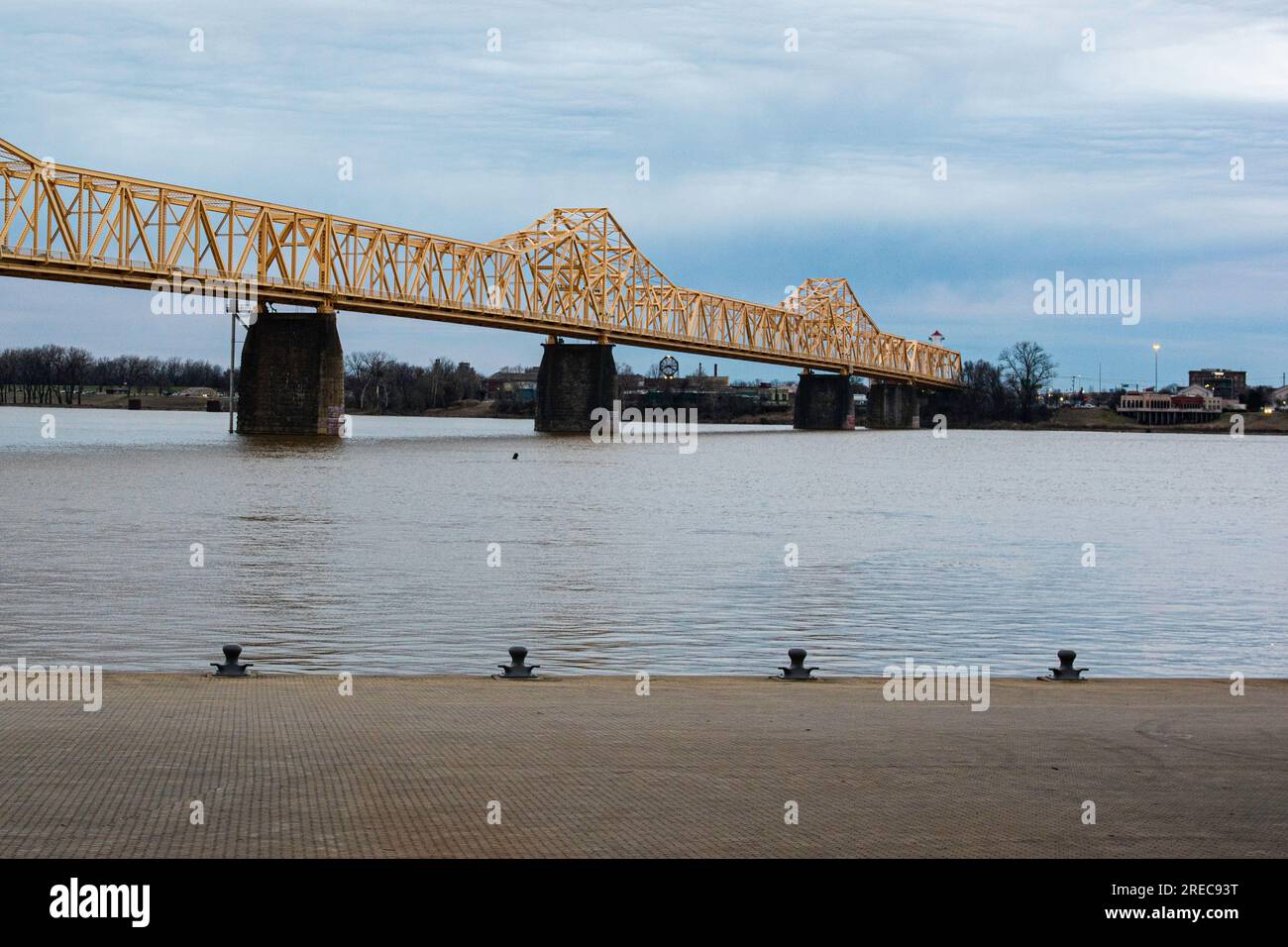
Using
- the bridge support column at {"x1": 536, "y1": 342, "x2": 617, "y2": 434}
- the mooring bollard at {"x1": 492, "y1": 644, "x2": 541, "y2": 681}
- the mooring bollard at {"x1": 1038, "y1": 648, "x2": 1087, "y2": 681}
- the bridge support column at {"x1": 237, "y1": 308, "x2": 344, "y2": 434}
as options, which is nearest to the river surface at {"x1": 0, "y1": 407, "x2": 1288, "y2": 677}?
the mooring bollard at {"x1": 1038, "y1": 648, "x2": 1087, "y2": 681}

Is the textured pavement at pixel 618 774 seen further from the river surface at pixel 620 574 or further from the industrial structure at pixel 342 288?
the industrial structure at pixel 342 288

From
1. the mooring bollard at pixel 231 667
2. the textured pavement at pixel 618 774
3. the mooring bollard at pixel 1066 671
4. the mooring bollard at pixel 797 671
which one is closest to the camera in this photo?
the textured pavement at pixel 618 774

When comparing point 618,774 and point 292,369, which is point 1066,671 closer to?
point 618,774

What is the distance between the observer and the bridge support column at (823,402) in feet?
622

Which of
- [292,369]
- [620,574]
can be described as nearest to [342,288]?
[292,369]

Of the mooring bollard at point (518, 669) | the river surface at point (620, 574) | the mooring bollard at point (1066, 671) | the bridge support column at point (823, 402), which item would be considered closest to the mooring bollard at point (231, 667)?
the mooring bollard at point (518, 669)

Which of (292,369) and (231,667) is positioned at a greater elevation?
(292,369)

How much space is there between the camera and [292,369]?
100 m

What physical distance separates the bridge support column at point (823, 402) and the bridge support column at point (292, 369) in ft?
315

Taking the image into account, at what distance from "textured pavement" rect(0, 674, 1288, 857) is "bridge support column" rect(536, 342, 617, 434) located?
125 metres

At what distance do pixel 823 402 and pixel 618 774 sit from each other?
7191 inches

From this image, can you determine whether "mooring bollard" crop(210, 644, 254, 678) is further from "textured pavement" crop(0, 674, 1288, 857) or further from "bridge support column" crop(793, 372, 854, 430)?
"bridge support column" crop(793, 372, 854, 430)

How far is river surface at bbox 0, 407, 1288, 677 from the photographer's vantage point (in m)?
18.1

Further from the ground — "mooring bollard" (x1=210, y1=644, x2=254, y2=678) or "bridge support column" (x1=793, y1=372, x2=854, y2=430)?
"bridge support column" (x1=793, y1=372, x2=854, y2=430)
